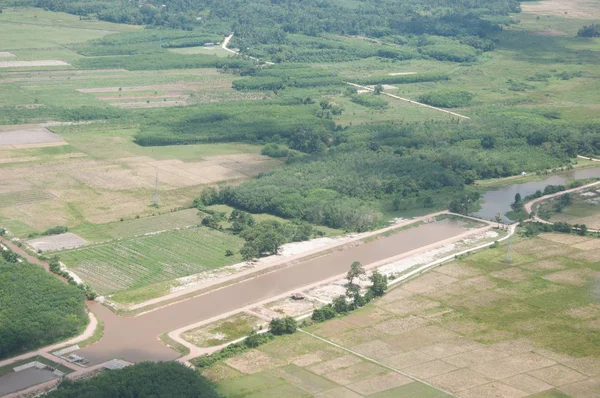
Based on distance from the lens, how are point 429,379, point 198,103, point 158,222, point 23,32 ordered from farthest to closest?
point 23,32
point 198,103
point 158,222
point 429,379

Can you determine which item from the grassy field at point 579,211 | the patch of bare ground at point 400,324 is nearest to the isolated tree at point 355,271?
the patch of bare ground at point 400,324

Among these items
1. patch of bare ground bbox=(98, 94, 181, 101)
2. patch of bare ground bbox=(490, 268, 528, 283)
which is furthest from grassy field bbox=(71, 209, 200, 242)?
patch of bare ground bbox=(98, 94, 181, 101)

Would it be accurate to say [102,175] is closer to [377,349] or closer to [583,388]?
[377,349]

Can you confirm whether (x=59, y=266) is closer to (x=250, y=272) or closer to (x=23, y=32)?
(x=250, y=272)

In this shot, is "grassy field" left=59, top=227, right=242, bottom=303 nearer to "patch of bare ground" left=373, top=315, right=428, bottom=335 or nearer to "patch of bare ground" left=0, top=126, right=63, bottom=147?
"patch of bare ground" left=373, top=315, right=428, bottom=335

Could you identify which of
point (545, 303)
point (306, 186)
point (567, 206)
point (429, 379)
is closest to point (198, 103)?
point (306, 186)

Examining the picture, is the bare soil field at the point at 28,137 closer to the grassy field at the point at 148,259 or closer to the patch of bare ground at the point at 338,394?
the grassy field at the point at 148,259
